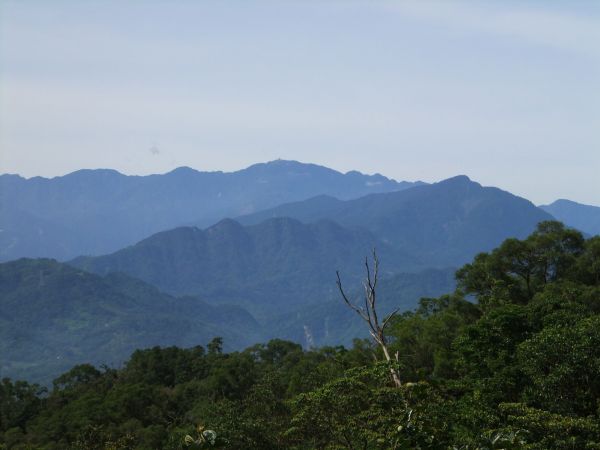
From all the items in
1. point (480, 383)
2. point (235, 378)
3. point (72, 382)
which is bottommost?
point (72, 382)

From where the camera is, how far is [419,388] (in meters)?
12.4

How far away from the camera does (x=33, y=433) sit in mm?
65625

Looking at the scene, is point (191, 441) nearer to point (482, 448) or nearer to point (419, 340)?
point (482, 448)

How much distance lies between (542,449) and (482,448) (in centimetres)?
1603

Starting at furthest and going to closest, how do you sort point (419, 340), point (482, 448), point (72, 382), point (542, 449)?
point (72, 382), point (419, 340), point (542, 449), point (482, 448)

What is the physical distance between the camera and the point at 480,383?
114ft

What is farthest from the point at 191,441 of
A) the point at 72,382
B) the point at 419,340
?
the point at 72,382

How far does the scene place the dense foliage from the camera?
25.5 metres

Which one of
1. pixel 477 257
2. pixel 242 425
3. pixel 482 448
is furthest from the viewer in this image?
pixel 477 257

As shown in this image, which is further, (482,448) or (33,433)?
(33,433)

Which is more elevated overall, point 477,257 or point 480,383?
point 477,257

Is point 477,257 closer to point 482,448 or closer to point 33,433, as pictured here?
point 33,433

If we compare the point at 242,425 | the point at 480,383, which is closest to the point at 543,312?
the point at 480,383

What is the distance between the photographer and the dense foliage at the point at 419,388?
25.5 m
